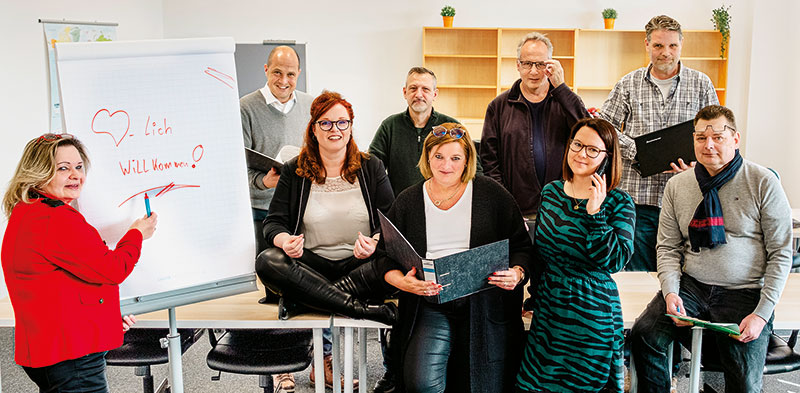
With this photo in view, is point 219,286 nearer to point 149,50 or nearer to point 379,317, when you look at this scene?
point 379,317

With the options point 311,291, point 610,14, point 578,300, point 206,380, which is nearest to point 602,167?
point 578,300

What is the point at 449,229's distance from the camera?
2.39 m

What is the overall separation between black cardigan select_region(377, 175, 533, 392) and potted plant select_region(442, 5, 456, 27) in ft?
16.2

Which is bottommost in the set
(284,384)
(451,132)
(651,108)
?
(284,384)

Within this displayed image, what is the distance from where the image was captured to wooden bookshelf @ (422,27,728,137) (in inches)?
277

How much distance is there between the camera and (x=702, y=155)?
2383 millimetres

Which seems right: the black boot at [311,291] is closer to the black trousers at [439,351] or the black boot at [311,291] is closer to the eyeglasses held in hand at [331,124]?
the black trousers at [439,351]

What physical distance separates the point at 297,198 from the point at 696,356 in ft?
5.52

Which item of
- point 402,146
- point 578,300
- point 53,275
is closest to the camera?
point 53,275

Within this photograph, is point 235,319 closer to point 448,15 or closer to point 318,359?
point 318,359

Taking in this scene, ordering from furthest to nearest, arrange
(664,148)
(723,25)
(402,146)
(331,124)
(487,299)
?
(723,25) → (402,146) → (664,148) → (331,124) → (487,299)

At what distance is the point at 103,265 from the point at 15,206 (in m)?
0.33

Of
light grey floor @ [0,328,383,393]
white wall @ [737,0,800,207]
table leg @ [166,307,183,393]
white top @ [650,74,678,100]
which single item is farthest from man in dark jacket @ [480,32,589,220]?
white wall @ [737,0,800,207]

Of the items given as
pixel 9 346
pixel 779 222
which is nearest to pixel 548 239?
pixel 779 222
